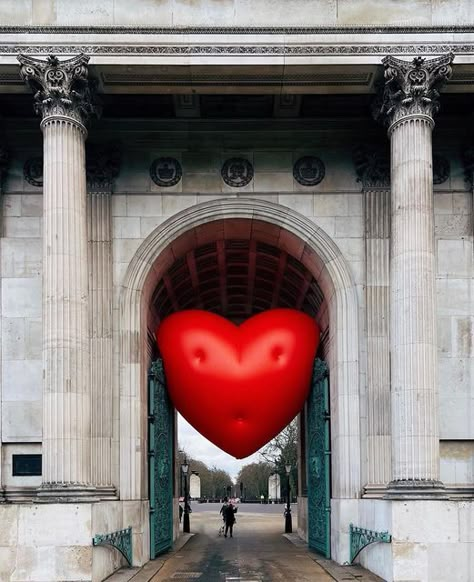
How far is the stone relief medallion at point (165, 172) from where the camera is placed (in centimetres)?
2695

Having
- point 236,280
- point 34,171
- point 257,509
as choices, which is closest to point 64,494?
point 34,171

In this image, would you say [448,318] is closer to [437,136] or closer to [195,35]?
[437,136]

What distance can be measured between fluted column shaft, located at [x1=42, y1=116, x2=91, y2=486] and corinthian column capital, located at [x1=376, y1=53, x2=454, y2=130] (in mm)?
7522

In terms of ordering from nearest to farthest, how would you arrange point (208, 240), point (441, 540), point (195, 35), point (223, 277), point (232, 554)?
point (441, 540) < point (195, 35) < point (208, 240) < point (232, 554) < point (223, 277)

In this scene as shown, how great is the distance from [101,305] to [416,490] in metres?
9.76

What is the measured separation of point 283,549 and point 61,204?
15452 millimetres

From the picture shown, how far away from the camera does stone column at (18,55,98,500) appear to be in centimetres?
2152

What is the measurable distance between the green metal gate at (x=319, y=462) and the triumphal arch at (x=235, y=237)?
116 mm

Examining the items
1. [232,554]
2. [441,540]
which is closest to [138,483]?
[232,554]

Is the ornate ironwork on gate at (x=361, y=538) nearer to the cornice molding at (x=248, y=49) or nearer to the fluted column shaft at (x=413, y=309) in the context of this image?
the fluted column shaft at (x=413, y=309)

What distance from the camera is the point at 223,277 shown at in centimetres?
3434

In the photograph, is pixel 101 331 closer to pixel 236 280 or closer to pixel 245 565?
pixel 245 565

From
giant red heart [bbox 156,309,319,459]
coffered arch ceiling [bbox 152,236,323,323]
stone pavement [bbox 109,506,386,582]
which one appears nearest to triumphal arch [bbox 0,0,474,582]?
coffered arch ceiling [bbox 152,236,323,323]

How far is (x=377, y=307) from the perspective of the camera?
25.9 m
